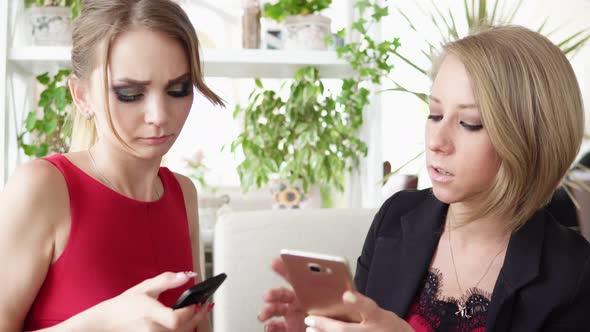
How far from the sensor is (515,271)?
4.53 ft

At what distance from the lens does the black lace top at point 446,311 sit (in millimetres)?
1403

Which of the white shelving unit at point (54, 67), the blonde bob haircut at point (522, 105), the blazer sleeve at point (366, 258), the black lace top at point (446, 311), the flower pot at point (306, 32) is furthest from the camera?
the flower pot at point (306, 32)

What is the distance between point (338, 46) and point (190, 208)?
3.97 ft

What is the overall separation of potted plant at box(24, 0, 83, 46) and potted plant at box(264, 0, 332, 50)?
2.52ft

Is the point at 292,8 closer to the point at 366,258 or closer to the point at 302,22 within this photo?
the point at 302,22

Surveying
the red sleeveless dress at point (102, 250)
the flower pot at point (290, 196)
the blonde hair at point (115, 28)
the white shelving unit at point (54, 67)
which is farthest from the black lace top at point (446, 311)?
the flower pot at point (290, 196)

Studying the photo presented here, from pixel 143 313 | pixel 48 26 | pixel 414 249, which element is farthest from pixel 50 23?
pixel 143 313

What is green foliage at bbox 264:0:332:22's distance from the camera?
2.60 m

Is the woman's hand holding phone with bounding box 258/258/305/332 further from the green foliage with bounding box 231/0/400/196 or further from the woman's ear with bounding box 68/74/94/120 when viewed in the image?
the green foliage with bounding box 231/0/400/196

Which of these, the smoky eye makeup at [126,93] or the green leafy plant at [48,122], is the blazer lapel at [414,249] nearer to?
the smoky eye makeup at [126,93]

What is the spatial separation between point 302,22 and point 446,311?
1.48 metres

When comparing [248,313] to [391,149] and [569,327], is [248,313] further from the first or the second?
[391,149]

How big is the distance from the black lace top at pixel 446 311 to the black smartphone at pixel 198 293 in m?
0.58

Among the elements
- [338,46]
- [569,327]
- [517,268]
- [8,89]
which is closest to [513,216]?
[517,268]
